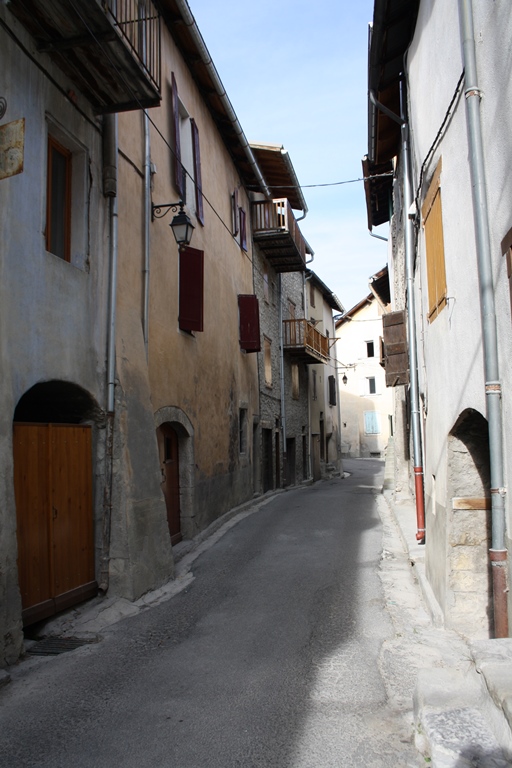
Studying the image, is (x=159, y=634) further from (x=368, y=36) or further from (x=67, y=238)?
(x=368, y=36)

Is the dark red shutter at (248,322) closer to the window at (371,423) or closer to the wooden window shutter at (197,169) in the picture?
the wooden window shutter at (197,169)

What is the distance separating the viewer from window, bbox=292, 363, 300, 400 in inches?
898

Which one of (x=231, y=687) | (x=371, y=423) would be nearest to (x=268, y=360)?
(x=231, y=687)

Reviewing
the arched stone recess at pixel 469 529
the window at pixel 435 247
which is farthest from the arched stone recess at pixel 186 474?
the arched stone recess at pixel 469 529

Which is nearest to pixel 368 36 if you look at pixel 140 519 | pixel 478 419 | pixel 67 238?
pixel 67 238

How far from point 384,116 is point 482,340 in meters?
7.47

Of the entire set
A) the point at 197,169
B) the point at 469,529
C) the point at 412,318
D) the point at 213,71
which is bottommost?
the point at 469,529

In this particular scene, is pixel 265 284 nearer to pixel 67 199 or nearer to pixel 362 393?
pixel 67 199

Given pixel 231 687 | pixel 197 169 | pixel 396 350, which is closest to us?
pixel 231 687

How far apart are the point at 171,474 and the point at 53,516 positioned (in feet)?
13.7

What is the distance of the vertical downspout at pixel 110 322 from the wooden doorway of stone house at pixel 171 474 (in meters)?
2.54

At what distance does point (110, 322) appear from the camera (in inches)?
299

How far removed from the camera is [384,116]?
10.4 metres

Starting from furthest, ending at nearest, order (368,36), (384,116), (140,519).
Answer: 1. (384,116)
2. (368,36)
3. (140,519)
